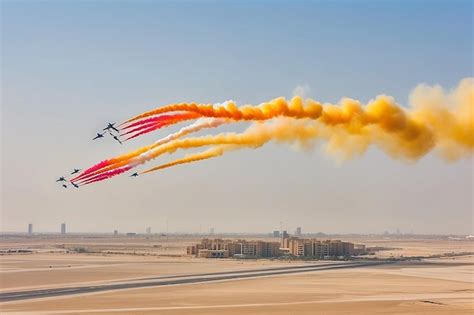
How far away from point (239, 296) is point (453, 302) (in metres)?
28.6

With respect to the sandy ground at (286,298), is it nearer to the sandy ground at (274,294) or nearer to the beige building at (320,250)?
the sandy ground at (274,294)

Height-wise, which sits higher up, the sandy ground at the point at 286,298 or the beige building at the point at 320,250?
the sandy ground at the point at 286,298

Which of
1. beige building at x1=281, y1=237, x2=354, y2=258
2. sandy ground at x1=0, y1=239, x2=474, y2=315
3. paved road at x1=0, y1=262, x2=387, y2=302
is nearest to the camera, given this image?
sandy ground at x1=0, y1=239, x2=474, y2=315

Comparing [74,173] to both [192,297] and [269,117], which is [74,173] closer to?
[192,297]

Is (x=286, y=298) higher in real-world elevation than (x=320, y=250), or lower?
higher

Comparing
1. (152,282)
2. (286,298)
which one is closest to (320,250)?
(152,282)

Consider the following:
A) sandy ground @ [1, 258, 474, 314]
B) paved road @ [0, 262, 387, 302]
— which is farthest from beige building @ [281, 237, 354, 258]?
sandy ground @ [1, 258, 474, 314]

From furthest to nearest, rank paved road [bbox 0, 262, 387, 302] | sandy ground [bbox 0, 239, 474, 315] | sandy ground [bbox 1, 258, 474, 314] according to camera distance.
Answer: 1. paved road [bbox 0, 262, 387, 302]
2. sandy ground [bbox 0, 239, 474, 315]
3. sandy ground [bbox 1, 258, 474, 314]

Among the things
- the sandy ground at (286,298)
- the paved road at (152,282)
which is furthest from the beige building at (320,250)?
the sandy ground at (286,298)

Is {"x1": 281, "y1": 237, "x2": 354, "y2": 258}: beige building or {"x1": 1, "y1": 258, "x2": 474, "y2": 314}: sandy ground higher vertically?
{"x1": 1, "y1": 258, "x2": 474, "y2": 314}: sandy ground

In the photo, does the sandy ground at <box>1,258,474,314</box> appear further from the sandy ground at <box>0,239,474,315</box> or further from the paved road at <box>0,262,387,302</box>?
the paved road at <box>0,262,387,302</box>

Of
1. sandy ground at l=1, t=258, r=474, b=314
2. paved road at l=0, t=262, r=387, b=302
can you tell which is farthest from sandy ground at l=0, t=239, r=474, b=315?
paved road at l=0, t=262, r=387, b=302

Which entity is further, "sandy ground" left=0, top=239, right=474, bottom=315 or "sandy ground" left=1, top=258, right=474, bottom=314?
"sandy ground" left=0, top=239, right=474, bottom=315

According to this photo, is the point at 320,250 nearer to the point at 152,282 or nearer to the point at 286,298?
the point at 152,282
